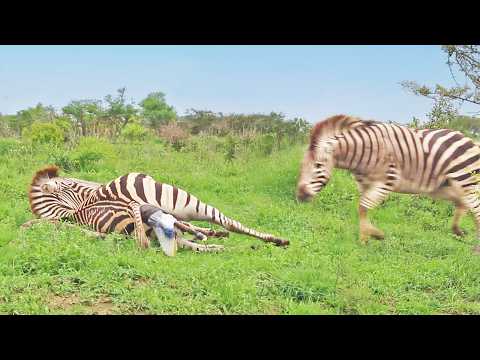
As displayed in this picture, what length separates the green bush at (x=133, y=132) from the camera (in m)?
6.48

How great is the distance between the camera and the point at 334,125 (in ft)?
19.6

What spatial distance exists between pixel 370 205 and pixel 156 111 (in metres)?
2.16

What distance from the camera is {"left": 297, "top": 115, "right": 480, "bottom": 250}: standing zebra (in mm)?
5891

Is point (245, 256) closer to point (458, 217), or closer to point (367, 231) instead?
point (367, 231)

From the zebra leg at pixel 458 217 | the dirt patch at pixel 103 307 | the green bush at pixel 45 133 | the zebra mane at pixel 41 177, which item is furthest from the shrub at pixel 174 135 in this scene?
the zebra leg at pixel 458 217

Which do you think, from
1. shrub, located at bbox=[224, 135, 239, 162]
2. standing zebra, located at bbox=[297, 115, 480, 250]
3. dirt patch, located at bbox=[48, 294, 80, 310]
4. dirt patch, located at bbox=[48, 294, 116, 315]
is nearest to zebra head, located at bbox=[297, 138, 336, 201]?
standing zebra, located at bbox=[297, 115, 480, 250]

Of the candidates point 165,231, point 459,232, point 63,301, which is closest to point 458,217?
point 459,232

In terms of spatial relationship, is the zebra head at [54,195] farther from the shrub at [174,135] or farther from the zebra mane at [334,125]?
the zebra mane at [334,125]
